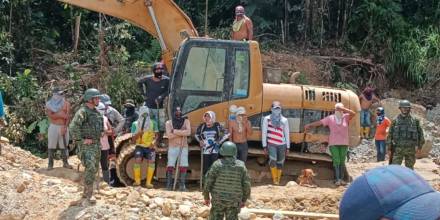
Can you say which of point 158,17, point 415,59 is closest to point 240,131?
point 158,17

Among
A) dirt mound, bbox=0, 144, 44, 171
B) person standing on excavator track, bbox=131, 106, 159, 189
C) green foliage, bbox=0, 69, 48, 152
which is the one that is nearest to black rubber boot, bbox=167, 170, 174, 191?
person standing on excavator track, bbox=131, 106, 159, 189

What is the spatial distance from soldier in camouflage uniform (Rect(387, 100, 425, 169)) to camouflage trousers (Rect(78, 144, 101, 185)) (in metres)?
4.69

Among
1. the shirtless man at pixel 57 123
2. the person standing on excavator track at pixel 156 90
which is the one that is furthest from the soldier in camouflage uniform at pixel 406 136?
the shirtless man at pixel 57 123

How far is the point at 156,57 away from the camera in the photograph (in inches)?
774

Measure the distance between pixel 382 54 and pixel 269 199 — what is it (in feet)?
36.4

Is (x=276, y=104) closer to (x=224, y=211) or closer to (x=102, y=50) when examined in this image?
(x=224, y=211)

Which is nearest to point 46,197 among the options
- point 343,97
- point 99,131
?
point 99,131

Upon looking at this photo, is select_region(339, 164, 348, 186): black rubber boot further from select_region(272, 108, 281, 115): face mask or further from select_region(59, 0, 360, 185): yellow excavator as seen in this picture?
select_region(272, 108, 281, 115): face mask

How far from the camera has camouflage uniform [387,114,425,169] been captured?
11633 mm

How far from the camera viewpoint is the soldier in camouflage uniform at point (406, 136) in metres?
11.6

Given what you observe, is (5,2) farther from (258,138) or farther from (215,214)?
(215,214)

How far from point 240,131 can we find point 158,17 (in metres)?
2.50

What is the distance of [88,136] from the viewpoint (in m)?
9.91

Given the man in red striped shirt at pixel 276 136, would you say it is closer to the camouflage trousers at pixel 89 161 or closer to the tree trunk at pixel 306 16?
the camouflage trousers at pixel 89 161
